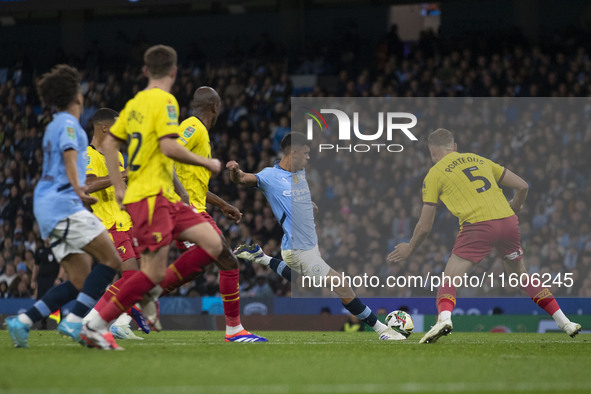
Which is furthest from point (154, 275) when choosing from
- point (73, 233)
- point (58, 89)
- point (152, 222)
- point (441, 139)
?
point (441, 139)

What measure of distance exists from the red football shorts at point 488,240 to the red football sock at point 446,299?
0.41 meters

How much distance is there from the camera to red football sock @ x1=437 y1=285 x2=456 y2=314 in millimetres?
8391

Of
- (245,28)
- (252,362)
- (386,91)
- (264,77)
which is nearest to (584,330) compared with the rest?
(386,91)

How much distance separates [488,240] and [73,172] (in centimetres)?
444

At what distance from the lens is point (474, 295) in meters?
14.2

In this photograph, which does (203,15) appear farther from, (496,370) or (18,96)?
(496,370)

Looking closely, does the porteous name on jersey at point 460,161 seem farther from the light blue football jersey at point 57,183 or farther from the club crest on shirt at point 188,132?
the light blue football jersey at point 57,183

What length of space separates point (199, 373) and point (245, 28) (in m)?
20.9

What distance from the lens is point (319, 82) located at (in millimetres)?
21062

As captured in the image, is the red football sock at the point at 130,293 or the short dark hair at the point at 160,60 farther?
the short dark hair at the point at 160,60

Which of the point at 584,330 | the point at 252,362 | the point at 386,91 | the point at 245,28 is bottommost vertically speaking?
the point at 584,330

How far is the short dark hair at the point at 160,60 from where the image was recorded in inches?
262

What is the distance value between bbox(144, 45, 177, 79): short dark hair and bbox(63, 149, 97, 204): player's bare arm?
0.88 meters

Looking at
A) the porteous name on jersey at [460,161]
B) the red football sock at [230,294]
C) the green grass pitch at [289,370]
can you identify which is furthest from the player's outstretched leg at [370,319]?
the porteous name on jersey at [460,161]
